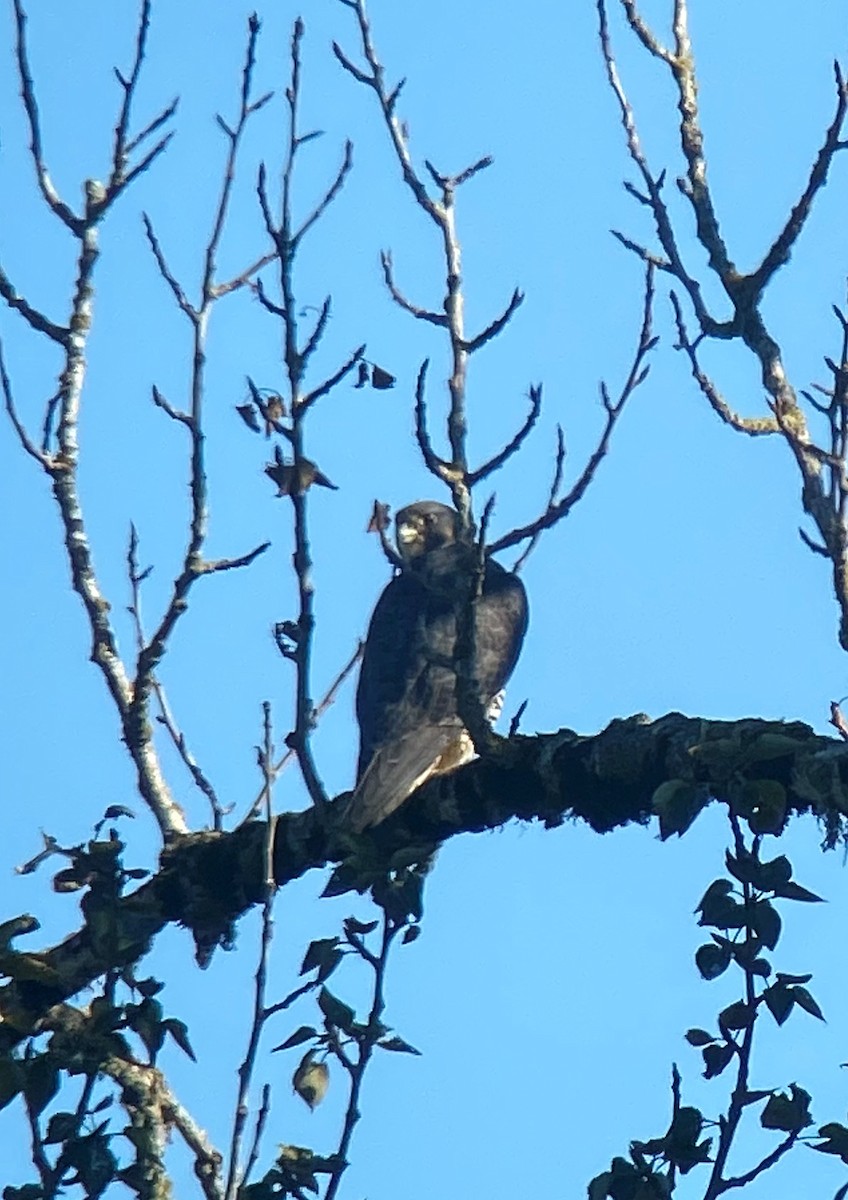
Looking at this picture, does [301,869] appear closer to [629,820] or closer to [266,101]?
[629,820]

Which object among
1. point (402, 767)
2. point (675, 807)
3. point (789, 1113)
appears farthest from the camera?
point (402, 767)

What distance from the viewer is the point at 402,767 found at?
4898 mm

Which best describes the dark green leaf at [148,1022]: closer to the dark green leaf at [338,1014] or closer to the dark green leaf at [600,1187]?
the dark green leaf at [338,1014]

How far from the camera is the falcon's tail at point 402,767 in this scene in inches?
167

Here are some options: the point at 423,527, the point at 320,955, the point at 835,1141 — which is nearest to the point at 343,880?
the point at 320,955

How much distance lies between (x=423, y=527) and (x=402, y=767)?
8.95 feet

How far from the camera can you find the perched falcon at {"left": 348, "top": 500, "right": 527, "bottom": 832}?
17.8ft

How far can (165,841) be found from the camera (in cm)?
455

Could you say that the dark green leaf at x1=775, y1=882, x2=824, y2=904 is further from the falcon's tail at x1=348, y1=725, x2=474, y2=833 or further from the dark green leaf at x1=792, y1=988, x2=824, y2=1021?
the falcon's tail at x1=348, y1=725, x2=474, y2=833

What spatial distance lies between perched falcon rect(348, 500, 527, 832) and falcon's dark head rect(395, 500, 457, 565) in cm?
73

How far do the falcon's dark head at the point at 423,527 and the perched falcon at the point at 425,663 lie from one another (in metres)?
0.73

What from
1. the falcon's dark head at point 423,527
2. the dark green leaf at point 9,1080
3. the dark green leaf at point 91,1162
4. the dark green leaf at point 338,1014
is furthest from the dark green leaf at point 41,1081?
the falcon's dark head at point 423,527

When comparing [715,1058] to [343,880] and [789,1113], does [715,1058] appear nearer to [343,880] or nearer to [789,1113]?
[789,1113]

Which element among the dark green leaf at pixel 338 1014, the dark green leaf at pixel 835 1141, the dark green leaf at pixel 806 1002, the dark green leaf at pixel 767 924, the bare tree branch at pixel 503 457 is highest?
the bare tree branch at pixel 503 457
